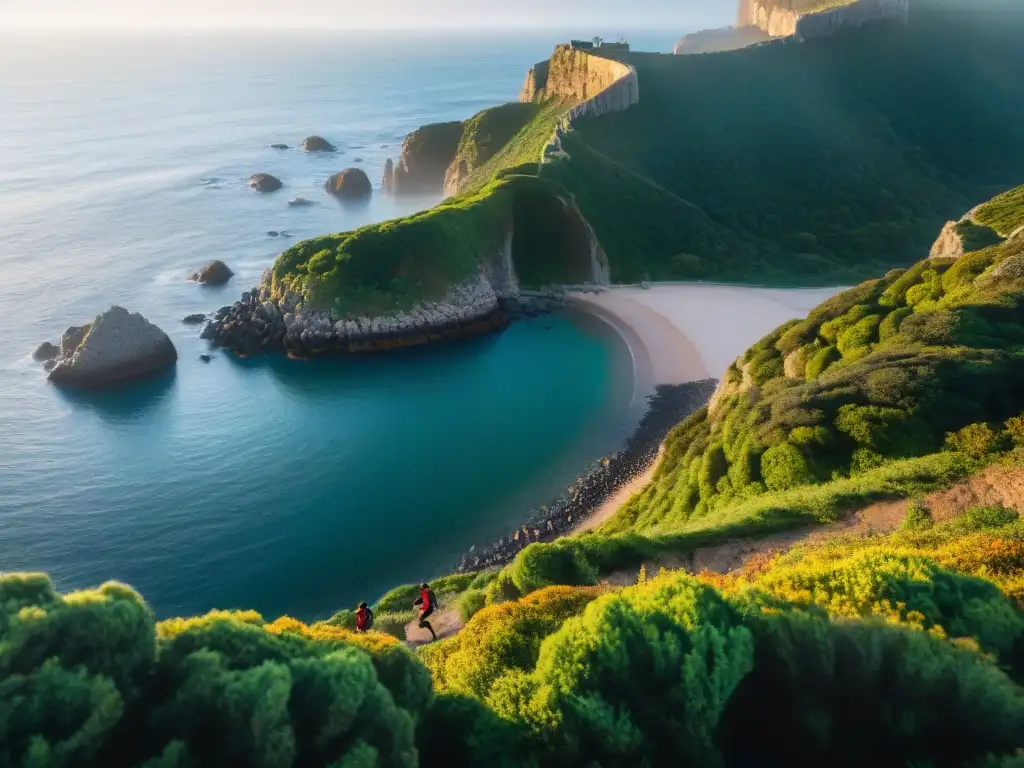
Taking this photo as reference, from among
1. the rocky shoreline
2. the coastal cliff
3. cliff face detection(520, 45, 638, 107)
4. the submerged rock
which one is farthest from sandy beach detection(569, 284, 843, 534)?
the submerged rock

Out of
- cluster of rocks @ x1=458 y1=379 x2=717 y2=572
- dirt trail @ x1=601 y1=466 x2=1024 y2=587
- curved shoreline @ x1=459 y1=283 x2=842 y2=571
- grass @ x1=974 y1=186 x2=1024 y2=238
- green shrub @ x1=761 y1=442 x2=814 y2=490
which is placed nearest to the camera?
dirt trail @ x1=601 y1=466 x2=1024 y2=587

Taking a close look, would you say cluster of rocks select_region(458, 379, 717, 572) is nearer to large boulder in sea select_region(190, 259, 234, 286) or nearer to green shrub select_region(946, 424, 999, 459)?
green shrub select_region(946, 424, 999, 459)

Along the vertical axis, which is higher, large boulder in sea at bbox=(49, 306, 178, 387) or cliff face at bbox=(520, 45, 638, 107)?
cliff face at bbox=(520, 45, 638, 107)

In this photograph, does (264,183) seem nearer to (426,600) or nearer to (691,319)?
(691,319)

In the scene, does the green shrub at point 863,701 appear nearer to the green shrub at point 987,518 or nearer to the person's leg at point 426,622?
the green shrub at point 987,518

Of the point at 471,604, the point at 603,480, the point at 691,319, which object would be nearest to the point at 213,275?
the point at 691,319

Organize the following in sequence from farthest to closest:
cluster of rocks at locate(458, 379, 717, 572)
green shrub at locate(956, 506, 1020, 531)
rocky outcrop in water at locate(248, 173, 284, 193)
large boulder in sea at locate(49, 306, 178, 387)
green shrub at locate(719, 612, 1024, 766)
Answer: rocky outcrop in water at locate(248, 173, 284, 193)
large boulder in sea at locate(49, 306, 178, 387)
cluster of rocks at locate(458, 379, 717, 572)
green shrub at locate(956, 506, 1020, 531)
green shrub at locate(719, 612, 1024, 766)
